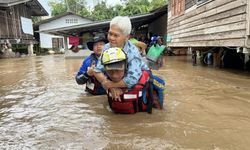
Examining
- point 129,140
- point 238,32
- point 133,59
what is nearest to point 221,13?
point 238,32

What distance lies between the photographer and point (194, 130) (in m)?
2.92

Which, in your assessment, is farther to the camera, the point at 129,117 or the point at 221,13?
the point at 221,13

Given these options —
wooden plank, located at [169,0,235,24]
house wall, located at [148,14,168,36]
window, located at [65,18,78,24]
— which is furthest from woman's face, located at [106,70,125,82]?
window, located at [65,18,78,24]

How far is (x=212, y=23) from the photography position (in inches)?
325

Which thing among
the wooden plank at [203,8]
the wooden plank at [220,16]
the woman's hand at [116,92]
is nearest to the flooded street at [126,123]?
the woman's hand at [116,92]

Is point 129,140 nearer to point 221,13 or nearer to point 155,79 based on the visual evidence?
point 155,79

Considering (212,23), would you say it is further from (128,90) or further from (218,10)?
(128,90)

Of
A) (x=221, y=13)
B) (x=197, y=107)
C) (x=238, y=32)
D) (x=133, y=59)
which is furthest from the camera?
(x=221, y=13)

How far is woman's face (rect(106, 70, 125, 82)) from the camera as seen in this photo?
3119 millimetres

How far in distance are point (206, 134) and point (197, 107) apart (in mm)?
1170

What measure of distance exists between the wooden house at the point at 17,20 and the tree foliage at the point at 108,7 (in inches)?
407

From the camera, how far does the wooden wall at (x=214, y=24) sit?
6.49 meters

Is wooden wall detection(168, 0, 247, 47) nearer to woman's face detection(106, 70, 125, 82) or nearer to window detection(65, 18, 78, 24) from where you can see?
woman's face detection(106, 70, 125, 82)

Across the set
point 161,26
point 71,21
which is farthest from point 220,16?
point 71,21
